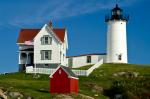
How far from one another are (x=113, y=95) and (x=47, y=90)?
779 centimetres

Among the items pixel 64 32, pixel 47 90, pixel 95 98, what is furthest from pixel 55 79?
pixel 64 32

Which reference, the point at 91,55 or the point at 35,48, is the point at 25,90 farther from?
the point at 91,55

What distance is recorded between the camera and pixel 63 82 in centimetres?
6262

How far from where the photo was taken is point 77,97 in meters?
58.6

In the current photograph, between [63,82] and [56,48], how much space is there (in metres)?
19.8

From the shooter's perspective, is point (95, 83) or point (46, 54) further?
point (46, 54)

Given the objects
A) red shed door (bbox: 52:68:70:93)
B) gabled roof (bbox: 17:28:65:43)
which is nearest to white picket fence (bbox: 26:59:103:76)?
gabled roof (bbox: 17:28:65:43)

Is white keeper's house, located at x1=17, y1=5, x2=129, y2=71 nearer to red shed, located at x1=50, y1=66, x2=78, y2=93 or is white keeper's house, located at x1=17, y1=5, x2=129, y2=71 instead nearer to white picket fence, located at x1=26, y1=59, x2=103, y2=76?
white picket fence, located at x1=26, y1=59, x2=103, y2=76

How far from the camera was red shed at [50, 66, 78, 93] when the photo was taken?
6203cm

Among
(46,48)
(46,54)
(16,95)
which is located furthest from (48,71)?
(16,95)

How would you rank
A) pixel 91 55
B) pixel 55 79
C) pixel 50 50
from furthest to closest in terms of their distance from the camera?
pixel 91 55, pixel 50 50, pixel 55 79

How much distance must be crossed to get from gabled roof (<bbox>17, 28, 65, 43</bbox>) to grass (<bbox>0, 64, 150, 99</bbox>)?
7.84 m

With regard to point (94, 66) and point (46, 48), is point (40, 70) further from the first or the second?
point (94, 66)

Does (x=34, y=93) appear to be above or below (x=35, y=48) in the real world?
below
